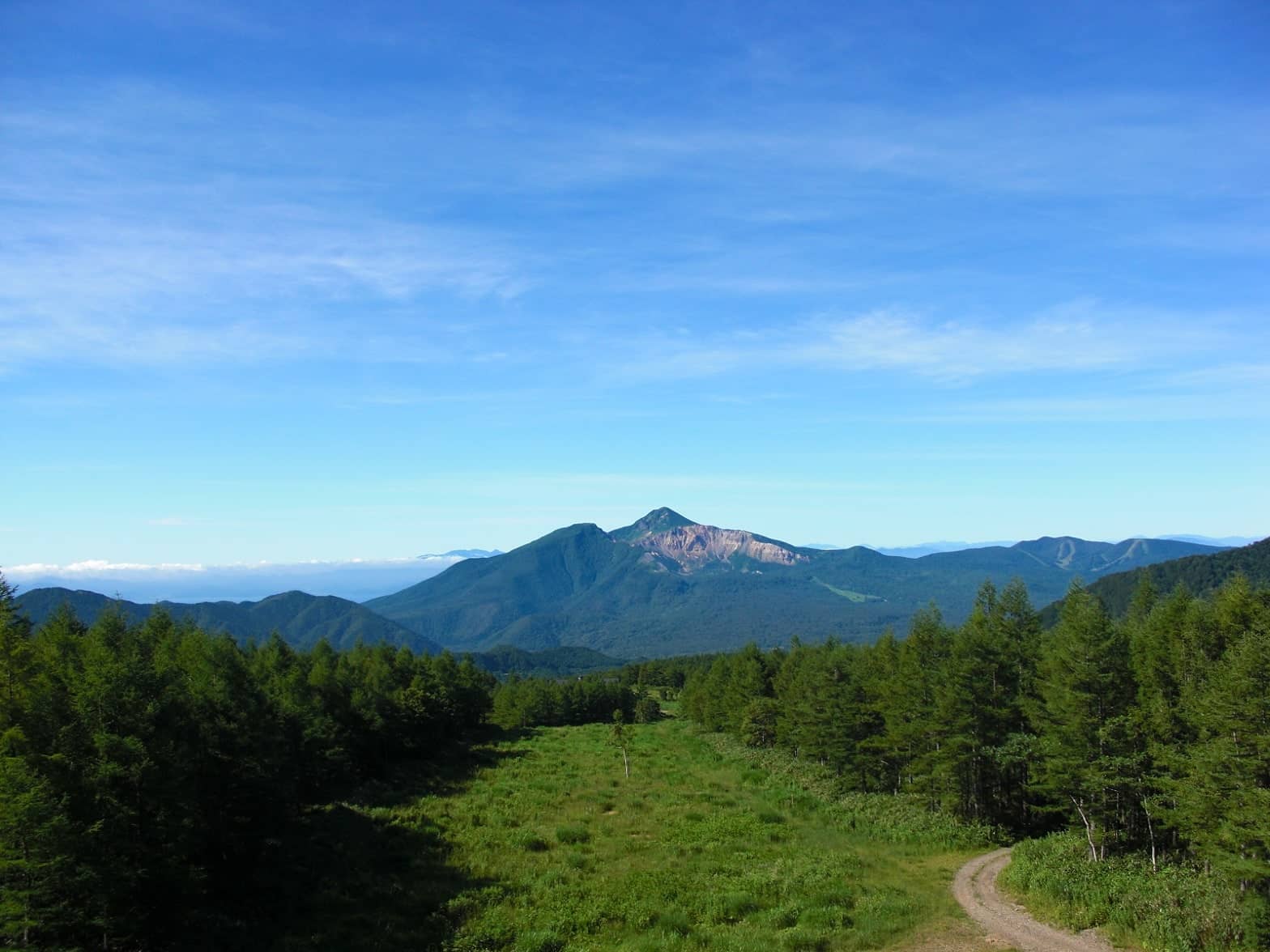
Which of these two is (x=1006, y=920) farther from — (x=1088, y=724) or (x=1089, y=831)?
(x=1088, y=724)

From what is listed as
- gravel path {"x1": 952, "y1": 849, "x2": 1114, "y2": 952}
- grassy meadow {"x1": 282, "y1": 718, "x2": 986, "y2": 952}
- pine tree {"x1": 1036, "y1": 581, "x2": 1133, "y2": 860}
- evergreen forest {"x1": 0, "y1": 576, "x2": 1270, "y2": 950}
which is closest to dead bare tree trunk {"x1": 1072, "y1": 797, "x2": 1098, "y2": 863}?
pine tree {"x1": 1036, "y1": 581, "x2": 1133, "y2": 860}

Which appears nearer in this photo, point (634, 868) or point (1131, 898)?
point (1131, 898)

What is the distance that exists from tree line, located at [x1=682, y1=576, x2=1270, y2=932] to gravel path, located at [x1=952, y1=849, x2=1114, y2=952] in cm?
485

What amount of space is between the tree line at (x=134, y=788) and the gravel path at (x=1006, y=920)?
26.8 metres

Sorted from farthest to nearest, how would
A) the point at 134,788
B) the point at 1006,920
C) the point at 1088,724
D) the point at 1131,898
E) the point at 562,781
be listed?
the point at 562,781
the point at 1088,724
the point at 1006,920
the point at 1131,898
the point at 134,788

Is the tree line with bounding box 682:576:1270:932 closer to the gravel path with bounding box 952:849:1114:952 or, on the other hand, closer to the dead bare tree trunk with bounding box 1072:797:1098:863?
the dead bare tree trunk with bounding box 1072:797:1098:863

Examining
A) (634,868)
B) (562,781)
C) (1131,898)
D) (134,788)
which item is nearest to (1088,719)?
(1131,898)

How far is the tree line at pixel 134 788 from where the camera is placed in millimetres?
19547

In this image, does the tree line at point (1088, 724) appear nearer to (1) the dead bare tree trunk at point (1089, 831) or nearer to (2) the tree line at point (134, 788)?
(1) the dead bare tree trunk at point (1089, 831)

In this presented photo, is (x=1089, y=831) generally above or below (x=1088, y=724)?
below

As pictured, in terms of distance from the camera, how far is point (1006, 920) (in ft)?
85.5

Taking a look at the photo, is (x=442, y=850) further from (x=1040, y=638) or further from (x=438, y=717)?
(x=438, y=717)

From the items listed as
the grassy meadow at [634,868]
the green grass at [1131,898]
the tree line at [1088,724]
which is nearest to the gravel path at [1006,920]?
the green grass at [1131,898]

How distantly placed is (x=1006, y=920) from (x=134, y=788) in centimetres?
3071
